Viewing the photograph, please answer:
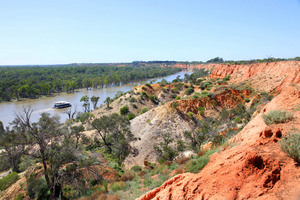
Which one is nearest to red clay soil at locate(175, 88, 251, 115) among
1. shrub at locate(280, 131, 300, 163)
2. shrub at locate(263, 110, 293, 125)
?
shrub at locate(263, 110, 293, 125)

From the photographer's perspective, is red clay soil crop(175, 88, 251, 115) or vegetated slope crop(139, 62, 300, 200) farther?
red clay soil crop(175, 88, 251, 115)

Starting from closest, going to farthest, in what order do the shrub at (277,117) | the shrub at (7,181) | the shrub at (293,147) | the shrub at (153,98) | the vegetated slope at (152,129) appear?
the shrub at (293,147)
the shrub at (277,117)
the shrub at (7,181)
the vegetated slope at (152,129)
the shrub at (153,98)

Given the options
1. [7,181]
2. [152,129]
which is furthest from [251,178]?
[152,129]

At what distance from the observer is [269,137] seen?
5.74m

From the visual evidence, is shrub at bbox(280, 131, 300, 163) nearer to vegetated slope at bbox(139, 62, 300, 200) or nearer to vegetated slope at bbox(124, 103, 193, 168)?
vegetated slope at bbox(139, 62, 300, 200)

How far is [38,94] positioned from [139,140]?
64715mm

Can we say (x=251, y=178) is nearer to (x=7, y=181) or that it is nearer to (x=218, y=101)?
(x=7, y=181)

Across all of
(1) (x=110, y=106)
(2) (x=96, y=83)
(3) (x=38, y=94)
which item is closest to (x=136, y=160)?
(1) (x=110, y=106)

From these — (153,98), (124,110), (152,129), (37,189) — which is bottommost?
(124,110)

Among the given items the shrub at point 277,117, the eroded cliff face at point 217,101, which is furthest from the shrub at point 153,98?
the shrub at point 277,117

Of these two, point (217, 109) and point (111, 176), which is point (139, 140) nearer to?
point (111, 176)

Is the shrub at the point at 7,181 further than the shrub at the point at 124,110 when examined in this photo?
No

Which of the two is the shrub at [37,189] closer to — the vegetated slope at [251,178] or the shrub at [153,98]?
the vegetated slope at [251,178]

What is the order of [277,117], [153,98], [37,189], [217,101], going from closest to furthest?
[277,117]
[37,189]
[217,101]
[153,98]
